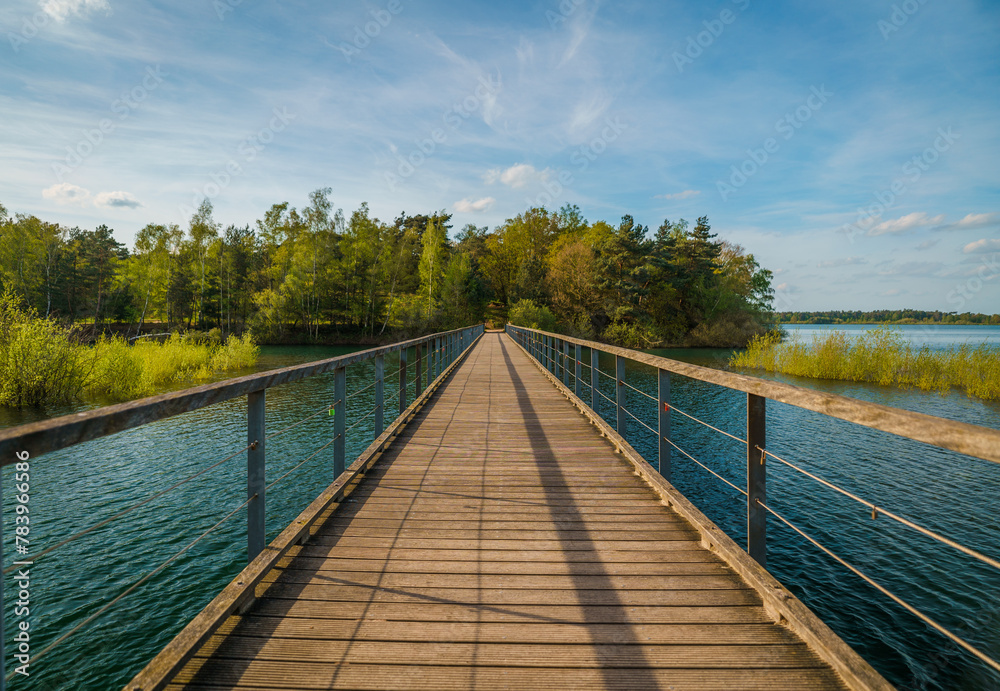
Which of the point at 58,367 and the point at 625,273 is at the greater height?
the point at 625,273

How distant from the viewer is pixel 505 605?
80.5 inches

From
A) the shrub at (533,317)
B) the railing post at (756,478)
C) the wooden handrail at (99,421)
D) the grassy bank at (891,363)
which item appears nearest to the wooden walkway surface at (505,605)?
the railing post at (756,478)

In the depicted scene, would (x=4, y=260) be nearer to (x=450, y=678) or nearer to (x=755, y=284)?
(x=450, y=678)

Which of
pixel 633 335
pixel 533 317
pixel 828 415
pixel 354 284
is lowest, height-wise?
pixel 828 415

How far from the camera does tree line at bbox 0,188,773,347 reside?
31516 mm

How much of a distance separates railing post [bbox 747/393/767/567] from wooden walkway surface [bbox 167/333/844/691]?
19 centimetres

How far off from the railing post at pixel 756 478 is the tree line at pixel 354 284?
30.0m

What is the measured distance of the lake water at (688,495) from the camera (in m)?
3.78

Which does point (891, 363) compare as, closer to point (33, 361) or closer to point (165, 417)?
point (165, 417)

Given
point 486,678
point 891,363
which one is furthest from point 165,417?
point 891,363

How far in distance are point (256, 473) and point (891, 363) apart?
18.2 meters

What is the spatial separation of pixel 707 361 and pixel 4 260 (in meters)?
38.6

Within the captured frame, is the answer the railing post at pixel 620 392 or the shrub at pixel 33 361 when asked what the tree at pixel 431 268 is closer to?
the shrub at pixel 33 361

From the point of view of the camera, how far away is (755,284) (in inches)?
1396
